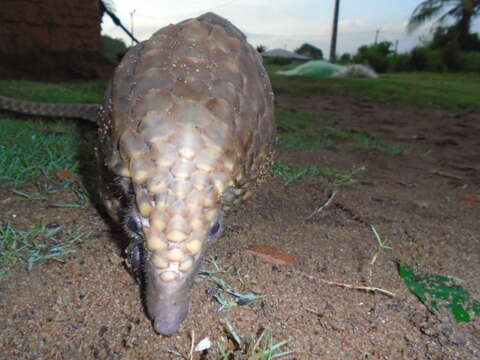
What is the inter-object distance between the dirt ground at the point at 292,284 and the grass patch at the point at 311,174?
68mm

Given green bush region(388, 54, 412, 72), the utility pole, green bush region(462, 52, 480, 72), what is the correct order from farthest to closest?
the utility pole → green bush region(388, 54, 412, 72) → green bush region(462, 52, 480, 72)

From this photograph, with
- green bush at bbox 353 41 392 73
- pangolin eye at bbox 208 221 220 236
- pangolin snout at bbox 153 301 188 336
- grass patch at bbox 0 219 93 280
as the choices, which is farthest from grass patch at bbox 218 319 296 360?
green bush at bbox 353 41 392 73

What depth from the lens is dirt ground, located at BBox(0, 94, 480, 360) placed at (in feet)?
4.47

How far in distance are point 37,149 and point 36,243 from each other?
48.0 inches

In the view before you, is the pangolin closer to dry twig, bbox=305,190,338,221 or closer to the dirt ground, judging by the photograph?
the dirt ground

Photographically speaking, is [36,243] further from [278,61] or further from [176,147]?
[278,61]

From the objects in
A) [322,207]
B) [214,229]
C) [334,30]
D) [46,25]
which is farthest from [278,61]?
[214,229]

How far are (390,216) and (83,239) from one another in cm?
157

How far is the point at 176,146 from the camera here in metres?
1.26

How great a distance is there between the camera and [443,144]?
505cm

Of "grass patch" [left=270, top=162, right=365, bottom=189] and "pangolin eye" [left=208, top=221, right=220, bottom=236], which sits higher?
"pangolin eye" [left=208, top=221, right=220, bottom=236]

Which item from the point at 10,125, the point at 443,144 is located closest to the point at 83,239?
the point at 10,125

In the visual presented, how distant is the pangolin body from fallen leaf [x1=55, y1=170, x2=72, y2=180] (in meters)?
0.73

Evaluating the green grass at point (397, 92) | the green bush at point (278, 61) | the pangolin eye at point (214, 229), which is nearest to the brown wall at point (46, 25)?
the green grass at point (397, 92)
